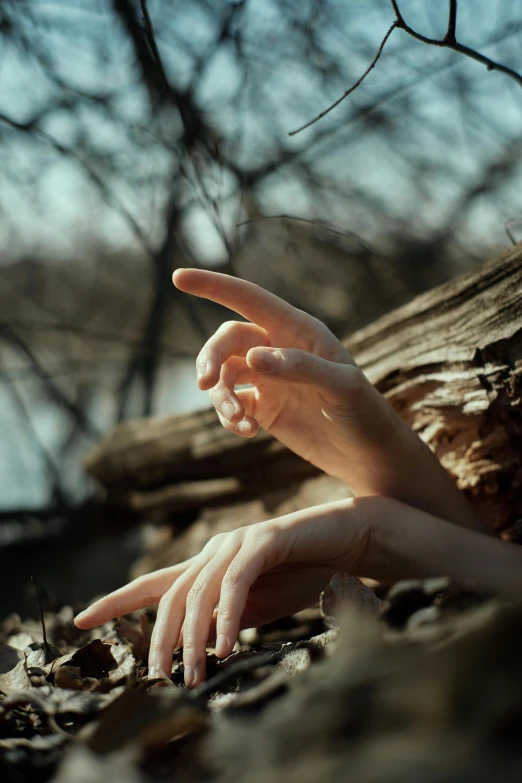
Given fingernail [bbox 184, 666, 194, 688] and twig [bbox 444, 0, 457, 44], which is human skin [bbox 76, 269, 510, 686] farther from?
twig [bbox 444, 0, 457, 44]

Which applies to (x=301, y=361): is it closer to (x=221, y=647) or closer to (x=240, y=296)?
(x=240, y=296)

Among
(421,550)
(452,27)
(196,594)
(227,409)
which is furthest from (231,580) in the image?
(452,27)

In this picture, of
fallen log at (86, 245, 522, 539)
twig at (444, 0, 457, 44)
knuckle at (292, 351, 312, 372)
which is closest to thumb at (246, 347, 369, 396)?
knuckle at (292, 351, 312, 372)

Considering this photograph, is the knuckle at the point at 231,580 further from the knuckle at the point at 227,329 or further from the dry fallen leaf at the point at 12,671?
the knuckle at the point at 227,329

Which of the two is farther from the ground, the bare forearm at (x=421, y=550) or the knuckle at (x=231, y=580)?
the knuckle at (x=231, y=580)

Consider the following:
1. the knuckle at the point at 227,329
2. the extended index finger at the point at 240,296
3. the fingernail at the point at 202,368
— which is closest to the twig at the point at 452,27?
the extended index finger at the point at 240,296

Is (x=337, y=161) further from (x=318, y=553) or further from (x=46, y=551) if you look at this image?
(x=46, y=551)
